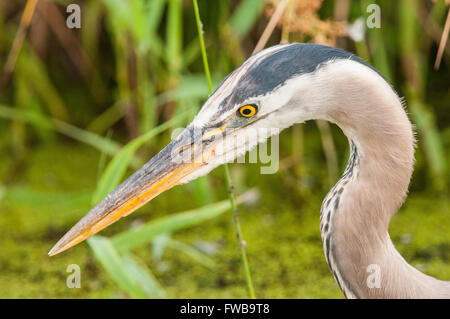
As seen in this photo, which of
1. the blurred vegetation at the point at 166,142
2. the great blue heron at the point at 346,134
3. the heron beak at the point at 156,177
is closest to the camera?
the great blue heron at the point at 346,134

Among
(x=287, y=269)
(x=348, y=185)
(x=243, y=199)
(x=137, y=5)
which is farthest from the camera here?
(x=243, y=199)

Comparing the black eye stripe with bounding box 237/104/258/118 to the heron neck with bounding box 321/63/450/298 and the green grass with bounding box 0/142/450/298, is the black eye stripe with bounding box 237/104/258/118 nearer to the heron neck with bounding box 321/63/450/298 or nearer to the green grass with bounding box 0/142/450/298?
the heron neck with bounding box 321/63/450/298

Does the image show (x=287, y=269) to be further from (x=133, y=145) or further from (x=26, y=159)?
Result: (x=26, y=159)

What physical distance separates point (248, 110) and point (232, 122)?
0.15 ft

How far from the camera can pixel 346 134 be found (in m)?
1.66

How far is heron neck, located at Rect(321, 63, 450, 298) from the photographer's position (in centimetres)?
158

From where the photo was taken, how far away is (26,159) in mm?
3471

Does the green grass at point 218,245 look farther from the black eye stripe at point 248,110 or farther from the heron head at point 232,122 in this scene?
the black eye stripe at point 248,110

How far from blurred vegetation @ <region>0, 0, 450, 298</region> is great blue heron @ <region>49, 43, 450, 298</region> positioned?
441mm

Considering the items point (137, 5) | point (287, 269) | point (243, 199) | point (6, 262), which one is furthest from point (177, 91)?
point (6, 262)

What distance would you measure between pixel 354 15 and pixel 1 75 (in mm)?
1721

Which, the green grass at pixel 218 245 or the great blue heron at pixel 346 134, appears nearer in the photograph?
the great blue heron at pixel 346 134

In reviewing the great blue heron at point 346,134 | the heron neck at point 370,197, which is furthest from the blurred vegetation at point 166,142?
the heron neck at point 370,197

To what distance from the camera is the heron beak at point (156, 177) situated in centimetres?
168
